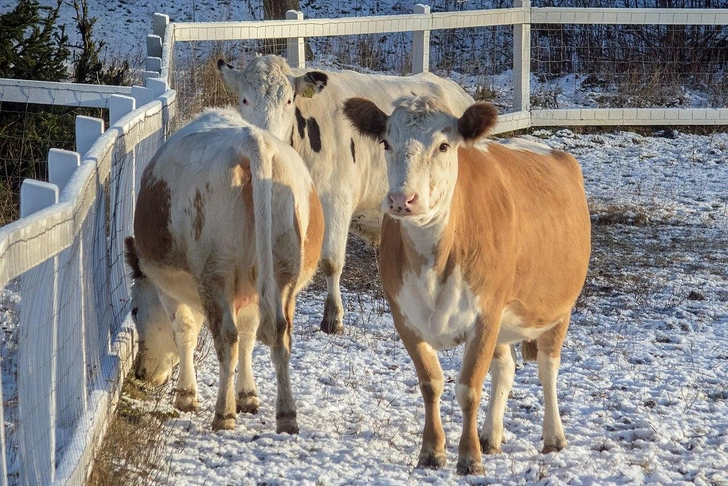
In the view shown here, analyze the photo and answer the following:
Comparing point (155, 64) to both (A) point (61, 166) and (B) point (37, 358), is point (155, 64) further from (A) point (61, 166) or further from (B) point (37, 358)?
(B) point (37, 358)

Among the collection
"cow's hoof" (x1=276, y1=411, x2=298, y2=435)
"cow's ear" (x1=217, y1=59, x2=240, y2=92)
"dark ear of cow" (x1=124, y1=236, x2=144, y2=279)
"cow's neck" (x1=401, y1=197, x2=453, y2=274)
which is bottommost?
"cow's hoof" (x1=276, y1=411, x2=298, y2=435)

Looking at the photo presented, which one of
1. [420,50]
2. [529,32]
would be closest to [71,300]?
[420,50]

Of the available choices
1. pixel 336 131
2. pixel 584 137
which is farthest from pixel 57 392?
pixel 584 137

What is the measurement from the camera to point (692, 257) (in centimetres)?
935

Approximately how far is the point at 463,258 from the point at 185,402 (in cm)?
179

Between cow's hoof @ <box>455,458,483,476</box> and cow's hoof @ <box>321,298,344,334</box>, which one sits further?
cow's hoof @ <box>321,298,344,334</box>

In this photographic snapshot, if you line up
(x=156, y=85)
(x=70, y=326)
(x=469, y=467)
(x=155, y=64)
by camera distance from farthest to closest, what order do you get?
(x=155, y=64), (x=156, y=85), (x=469, y=467), (x=70, y=326)

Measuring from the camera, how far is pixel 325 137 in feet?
26.5

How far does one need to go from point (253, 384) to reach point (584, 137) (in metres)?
9.52

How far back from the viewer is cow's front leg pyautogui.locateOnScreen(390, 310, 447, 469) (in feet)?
15.7

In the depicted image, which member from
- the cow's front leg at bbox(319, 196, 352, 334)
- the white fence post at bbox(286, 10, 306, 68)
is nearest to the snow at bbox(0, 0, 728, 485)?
the cow's front leg at bbox(319, 196, 352, 334)

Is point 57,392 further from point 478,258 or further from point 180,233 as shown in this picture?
point 478,258

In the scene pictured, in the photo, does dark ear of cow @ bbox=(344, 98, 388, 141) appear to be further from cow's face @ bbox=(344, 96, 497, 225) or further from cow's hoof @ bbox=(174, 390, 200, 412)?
cow's hoof @ bbox=(174, 390, 200, 412)

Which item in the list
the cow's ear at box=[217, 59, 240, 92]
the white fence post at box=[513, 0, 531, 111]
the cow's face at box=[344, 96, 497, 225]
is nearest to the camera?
the cow's face at box=[344, 96, 497, 225]
